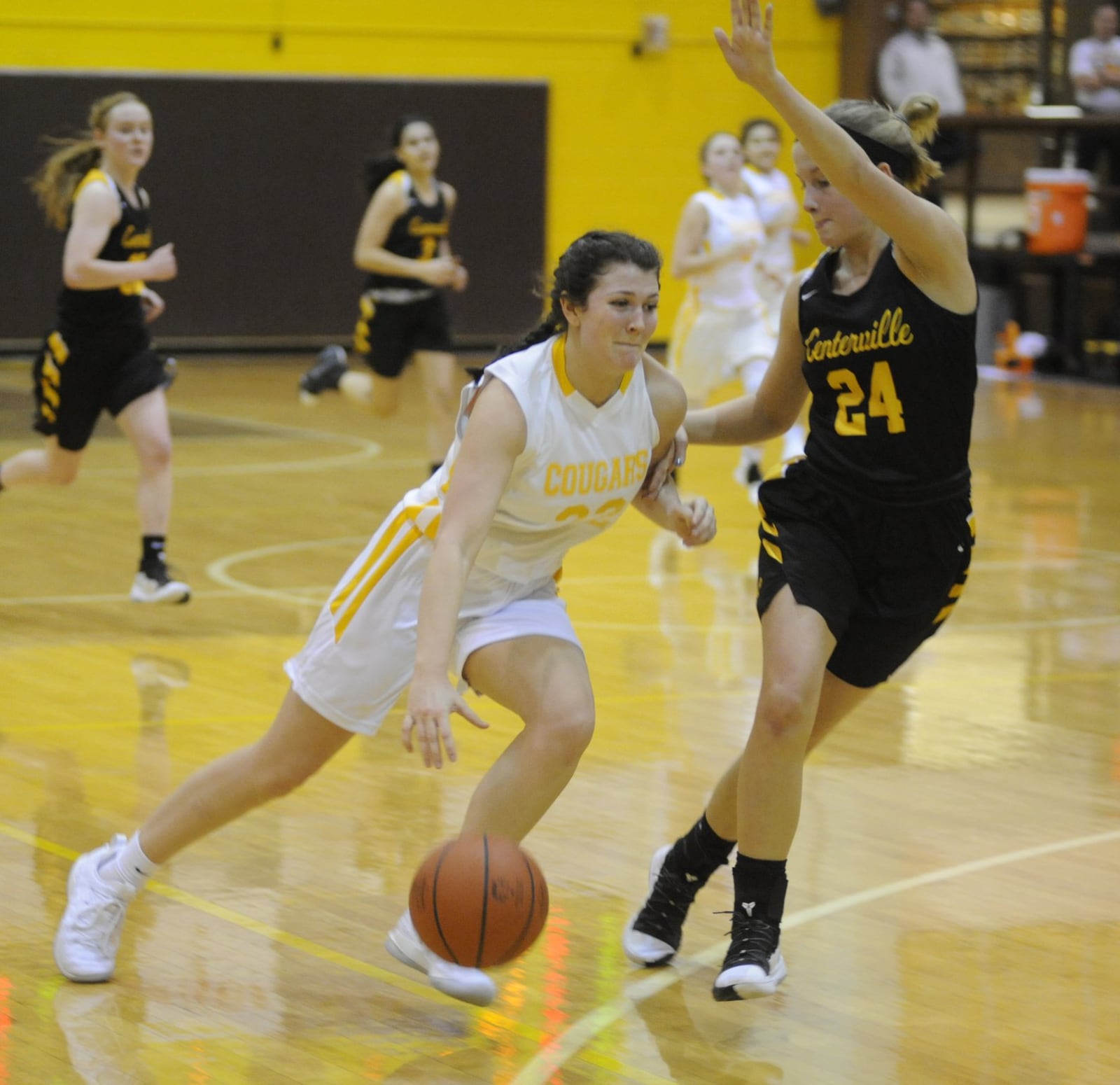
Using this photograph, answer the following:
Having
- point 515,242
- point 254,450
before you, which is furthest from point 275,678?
point 515,242

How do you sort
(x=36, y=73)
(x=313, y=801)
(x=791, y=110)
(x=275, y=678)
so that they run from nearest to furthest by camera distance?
(x=791, y=110), (x=313, y=801), (x=275, y=678), (x=36, y=73)

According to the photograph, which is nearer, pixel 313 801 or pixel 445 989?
pixel 445 989

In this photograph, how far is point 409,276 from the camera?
10.9m

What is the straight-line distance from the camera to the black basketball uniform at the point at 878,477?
400 cm

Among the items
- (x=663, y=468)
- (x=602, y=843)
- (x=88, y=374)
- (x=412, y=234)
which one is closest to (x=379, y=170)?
(x=412, y=234)

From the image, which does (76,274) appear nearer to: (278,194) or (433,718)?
(433,718)

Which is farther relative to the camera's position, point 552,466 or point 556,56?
point 556,56

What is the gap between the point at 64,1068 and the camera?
12.0 ft

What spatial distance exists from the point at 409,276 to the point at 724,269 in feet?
5.68

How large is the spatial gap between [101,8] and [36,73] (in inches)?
35.9

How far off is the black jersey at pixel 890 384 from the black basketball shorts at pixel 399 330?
275 inches

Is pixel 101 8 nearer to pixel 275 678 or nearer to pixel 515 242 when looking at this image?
pixel 515 242

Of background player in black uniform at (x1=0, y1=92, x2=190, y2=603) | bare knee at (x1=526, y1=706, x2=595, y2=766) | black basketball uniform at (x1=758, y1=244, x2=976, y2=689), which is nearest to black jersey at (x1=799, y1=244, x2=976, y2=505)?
black basketball uniform at (x1=758, y1=244, x2=976, y2=689)

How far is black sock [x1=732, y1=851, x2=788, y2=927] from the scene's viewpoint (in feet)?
13.4
